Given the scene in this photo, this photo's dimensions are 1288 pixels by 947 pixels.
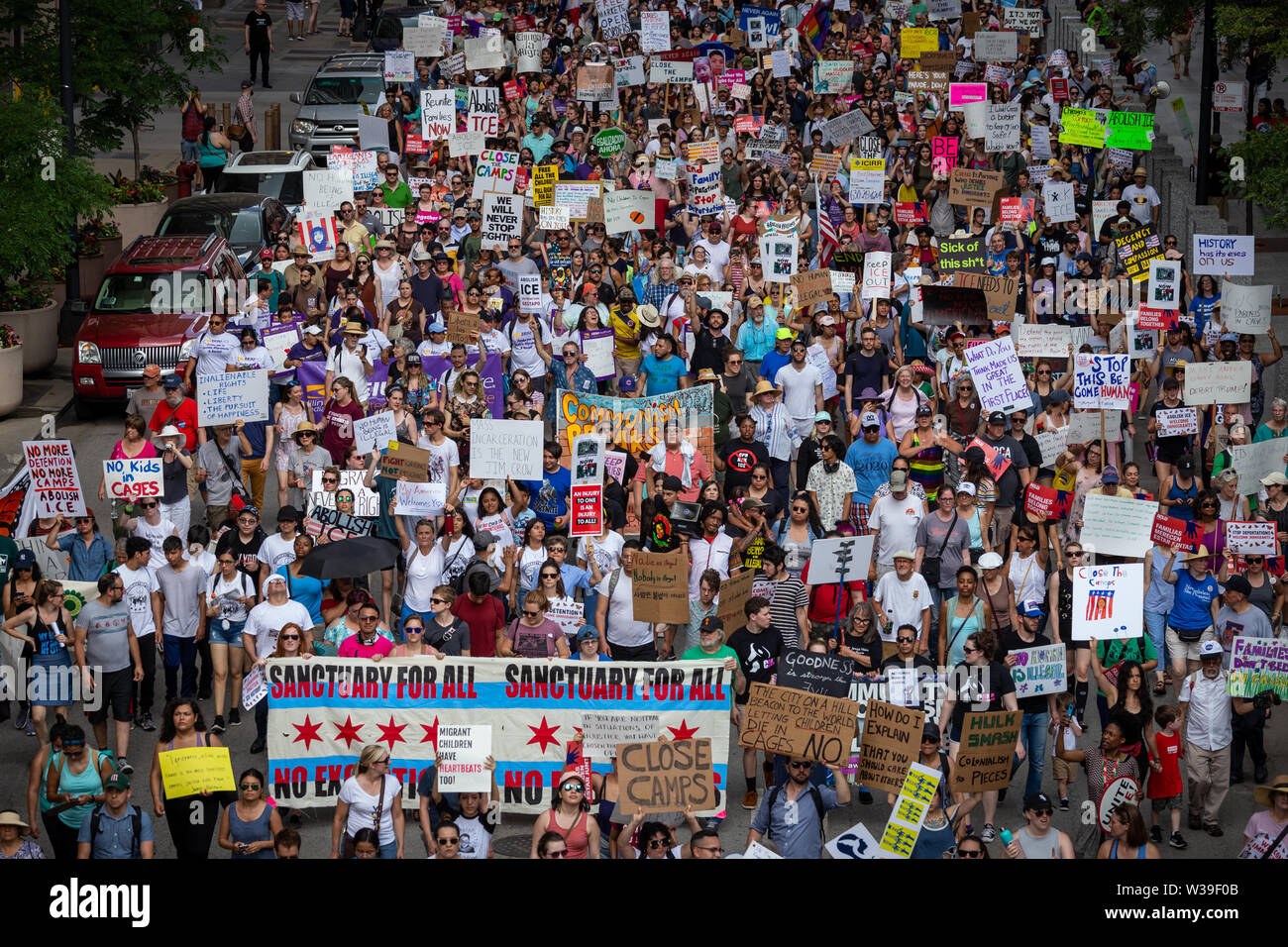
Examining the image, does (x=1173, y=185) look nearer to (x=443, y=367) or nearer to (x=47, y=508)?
(x=443, y=367)

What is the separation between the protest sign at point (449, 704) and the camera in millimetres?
12375

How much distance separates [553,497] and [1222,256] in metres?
8.51

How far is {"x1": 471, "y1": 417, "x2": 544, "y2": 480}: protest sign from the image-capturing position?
50.4 feet

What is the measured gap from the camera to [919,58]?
28.9 metres

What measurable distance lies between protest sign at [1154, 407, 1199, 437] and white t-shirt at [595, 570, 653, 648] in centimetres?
596

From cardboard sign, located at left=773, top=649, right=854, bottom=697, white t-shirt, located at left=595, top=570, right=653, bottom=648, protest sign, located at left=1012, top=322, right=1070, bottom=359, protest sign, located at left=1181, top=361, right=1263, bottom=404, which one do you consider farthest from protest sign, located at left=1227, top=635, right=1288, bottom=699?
protest sign, located at left=1012, top=322, right=1070, bottom=359

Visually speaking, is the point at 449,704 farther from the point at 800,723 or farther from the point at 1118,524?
the point at 1118,524

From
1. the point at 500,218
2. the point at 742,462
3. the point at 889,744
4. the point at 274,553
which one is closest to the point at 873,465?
the point at 742,462

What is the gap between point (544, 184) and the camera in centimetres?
2252

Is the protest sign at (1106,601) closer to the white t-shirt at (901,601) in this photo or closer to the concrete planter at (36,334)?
the white t-shirt at (901,601)

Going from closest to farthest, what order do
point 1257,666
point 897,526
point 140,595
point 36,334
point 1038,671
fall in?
point 1038,671
point 1257,666
point 140,595
point 897,526
point 36,334

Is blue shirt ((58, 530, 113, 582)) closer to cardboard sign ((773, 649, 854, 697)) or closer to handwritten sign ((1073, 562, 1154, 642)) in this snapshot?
cardboard sign ((773, 649, 854, 697))

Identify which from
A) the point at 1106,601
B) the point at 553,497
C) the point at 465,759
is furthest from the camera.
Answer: the point at 553,497
